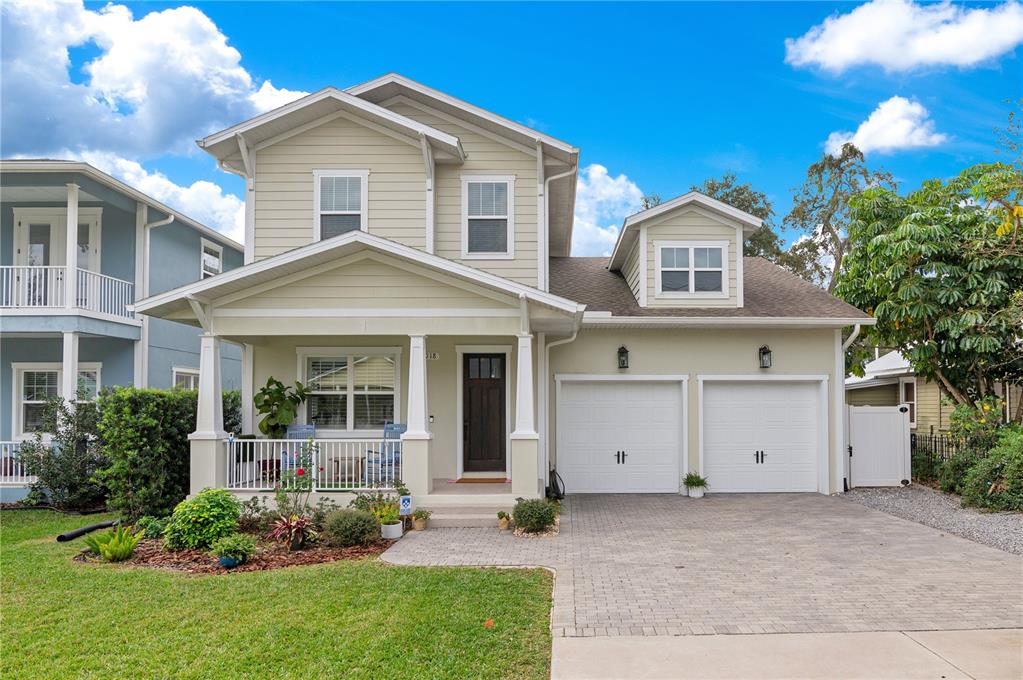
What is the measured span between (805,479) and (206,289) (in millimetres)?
11587

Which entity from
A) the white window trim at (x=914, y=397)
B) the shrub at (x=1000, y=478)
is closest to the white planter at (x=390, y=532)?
the shrub at (x=1000, y=478)

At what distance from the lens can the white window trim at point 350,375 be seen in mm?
12773

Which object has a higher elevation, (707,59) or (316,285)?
(707,59)

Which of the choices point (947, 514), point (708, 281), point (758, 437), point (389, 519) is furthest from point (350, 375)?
point (947, 514)

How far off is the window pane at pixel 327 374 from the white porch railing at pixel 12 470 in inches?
222

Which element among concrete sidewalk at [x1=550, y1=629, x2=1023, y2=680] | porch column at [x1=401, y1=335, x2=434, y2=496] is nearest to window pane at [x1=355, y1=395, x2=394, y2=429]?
porch column at [x1=401, y1=335, x2=434, y2=496]

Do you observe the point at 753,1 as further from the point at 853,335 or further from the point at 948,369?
the point at 948,369

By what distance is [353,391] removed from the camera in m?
12.9

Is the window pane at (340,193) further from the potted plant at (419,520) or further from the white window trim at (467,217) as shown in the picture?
the potted plant at (419,520)

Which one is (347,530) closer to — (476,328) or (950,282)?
(476,328)

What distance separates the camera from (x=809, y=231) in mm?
28734

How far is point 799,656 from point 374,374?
9364mm

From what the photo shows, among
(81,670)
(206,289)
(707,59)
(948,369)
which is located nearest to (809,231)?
(707,59)

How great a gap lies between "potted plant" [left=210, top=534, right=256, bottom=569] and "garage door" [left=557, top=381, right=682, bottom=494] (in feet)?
22.4
